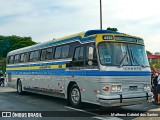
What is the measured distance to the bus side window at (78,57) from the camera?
12.0 metres

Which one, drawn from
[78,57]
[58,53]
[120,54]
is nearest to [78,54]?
[78,57]

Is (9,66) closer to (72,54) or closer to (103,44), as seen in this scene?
(72,54)

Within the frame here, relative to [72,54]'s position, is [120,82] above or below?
below

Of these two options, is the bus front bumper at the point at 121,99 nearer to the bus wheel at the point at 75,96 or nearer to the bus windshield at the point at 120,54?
the bus windshield at the point at 120,54

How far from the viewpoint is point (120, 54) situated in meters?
11.0

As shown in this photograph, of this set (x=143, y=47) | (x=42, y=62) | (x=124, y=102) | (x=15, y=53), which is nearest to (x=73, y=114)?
(x=124, y=102)

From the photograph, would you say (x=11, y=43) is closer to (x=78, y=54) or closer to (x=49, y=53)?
(x=49, y=53)

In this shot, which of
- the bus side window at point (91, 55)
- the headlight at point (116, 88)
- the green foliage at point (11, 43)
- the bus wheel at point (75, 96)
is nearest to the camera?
the headlight at point (116, 88)

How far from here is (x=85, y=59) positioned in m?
11.7

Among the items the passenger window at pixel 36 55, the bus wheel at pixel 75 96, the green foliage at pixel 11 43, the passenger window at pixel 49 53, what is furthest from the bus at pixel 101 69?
the green foliage at pixel 11 43

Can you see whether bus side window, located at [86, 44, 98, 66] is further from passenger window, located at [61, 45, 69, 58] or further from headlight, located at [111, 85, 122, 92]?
passenger window, located at [61, 45, 69, 58]

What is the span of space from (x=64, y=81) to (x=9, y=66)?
33.5ft

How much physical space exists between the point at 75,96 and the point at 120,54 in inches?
113

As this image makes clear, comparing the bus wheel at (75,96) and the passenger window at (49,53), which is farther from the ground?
the passenger window at (49,53)
